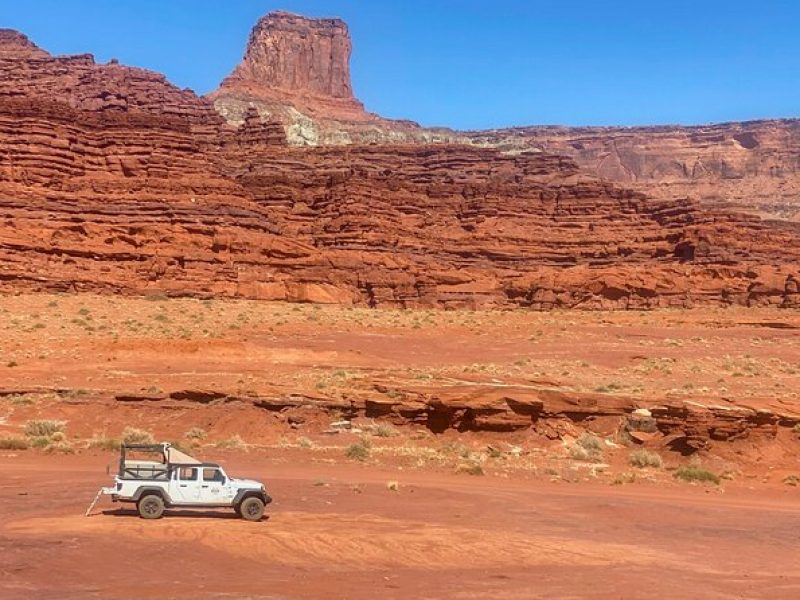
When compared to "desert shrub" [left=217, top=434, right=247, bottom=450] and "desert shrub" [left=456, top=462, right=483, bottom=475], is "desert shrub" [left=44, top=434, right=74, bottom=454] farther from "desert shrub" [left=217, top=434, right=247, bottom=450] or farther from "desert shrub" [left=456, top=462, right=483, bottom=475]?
"desert shrub" [left=456, top=462, right=483, bottom=475]

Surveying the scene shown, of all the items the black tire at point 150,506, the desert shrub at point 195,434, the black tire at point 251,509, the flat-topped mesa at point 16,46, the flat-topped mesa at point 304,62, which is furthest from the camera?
the flat-topped mesa at point 304,62

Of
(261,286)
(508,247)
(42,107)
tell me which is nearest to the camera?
(261,286)

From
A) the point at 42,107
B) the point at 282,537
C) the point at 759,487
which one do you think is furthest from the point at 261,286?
the point at 282,537

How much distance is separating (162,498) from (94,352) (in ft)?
65.4

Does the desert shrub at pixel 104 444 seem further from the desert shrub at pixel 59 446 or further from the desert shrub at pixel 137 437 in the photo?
the desert shrub at pixel 59 446

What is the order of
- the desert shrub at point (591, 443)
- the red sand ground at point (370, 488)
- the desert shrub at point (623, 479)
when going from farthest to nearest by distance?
1. the desert shrub at point (591, 443)
2. the desert shrub at point (623, 479)
3. the red sand ground at point (370, 488)

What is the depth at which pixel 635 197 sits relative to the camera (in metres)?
77.2

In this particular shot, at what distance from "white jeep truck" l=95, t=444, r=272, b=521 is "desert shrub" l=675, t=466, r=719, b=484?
387 inches

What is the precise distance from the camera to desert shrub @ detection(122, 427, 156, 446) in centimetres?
1903

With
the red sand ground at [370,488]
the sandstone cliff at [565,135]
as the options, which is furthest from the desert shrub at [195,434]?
the sandstone cliff at [565,135]

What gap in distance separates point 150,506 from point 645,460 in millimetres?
11455

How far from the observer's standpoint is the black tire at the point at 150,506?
1188 centimetres

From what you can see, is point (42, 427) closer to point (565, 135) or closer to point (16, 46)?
point (16, 46)

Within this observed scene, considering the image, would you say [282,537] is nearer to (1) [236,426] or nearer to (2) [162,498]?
(2) [162,498]
